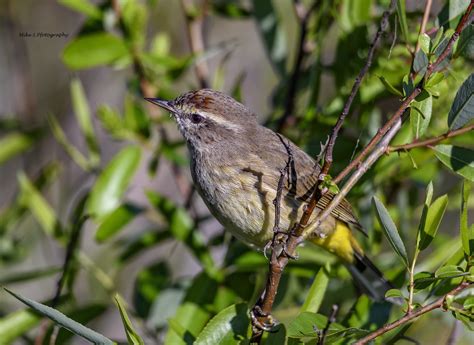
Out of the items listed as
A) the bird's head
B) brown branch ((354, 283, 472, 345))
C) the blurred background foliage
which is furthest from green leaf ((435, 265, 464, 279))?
Answer: the bird's head

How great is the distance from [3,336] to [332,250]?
1.69 metres

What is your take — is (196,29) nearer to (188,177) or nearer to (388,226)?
(188,177)

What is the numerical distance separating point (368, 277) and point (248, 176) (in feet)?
2.55

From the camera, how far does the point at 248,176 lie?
3873mm

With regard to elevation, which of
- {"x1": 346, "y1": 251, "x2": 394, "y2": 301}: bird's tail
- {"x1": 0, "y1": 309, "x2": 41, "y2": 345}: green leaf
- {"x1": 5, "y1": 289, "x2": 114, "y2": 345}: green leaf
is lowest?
{"x1": 0, "y1": 309, "x2": 41, "y2": 345}: green leaf

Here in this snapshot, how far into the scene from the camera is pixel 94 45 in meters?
4.19

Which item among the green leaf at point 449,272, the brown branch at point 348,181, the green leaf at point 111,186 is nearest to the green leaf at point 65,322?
the brown branch at point 348,181

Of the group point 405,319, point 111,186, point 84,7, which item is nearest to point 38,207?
point 111,186

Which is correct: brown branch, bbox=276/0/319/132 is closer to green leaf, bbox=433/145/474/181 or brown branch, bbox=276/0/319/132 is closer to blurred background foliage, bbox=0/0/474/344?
blurred background foliage, bbox=0/0/474/344

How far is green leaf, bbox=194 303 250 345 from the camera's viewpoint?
2.66m

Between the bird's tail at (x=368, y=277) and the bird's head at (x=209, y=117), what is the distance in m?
→ 0.89

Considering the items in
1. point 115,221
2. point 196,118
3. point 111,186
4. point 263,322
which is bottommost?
point 115,221

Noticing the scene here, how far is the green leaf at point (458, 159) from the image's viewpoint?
2.66 meters

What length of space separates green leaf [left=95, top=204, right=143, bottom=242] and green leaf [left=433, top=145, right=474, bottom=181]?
182cm
